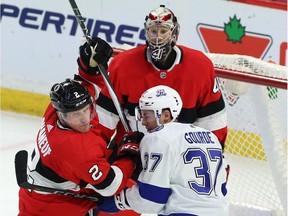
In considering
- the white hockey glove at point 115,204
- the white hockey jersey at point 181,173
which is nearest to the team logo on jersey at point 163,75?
the white hockey jersey at point 181,173

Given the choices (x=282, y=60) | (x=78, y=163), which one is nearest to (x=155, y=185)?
(x=78, y=163)

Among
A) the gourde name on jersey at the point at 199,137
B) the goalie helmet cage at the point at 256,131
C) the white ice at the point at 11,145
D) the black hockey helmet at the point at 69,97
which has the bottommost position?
the white ice at the point at 11,145

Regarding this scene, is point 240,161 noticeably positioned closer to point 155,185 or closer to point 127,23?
point 127,23

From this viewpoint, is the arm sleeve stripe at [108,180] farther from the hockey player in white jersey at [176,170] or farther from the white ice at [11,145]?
the white ice at [11,145]

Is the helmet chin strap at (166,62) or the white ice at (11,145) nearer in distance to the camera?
the helmet chin strap at (166,62)

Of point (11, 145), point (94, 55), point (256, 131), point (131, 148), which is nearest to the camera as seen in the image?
point (131, 148)

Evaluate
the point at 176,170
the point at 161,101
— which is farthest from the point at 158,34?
the point at 176,170

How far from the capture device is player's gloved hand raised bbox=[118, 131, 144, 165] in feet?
9.84

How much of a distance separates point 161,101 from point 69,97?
0.31 metres

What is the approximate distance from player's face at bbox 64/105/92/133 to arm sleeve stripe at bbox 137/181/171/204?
10.9 inches

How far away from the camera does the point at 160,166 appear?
9.38 feet

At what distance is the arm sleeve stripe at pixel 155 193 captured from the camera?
2887 mm

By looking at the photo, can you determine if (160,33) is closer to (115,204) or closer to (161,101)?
(161,101)

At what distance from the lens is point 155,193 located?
114 inches
